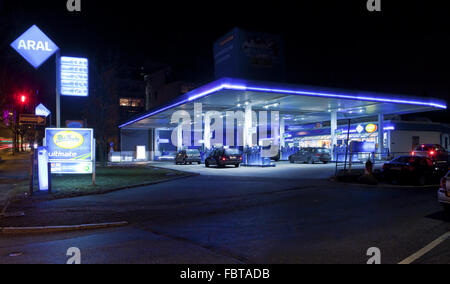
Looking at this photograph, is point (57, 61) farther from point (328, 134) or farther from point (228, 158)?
point (328, 134)

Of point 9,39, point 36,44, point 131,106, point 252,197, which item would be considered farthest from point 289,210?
point 131,106

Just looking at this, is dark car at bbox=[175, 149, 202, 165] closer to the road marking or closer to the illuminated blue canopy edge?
the illuminated blue canopy edge

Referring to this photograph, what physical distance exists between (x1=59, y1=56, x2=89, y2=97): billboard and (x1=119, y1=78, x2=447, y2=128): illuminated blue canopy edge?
8.40 meters

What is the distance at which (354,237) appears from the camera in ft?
23.1

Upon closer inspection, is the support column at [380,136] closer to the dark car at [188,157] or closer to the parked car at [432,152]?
the parked car at [432,152]

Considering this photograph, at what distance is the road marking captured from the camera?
557 cm

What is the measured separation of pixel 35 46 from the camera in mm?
15633

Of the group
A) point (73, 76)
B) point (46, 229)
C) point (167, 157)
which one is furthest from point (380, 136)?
point (46, 229)

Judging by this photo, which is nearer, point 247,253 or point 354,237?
point 247,253

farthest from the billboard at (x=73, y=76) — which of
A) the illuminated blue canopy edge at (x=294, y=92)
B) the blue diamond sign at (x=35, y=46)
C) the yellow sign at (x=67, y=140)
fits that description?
the illuminated blue canopy edge at (x=294, y=92)

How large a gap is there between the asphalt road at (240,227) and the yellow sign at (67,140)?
12.4 feet

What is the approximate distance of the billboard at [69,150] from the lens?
628 inches
